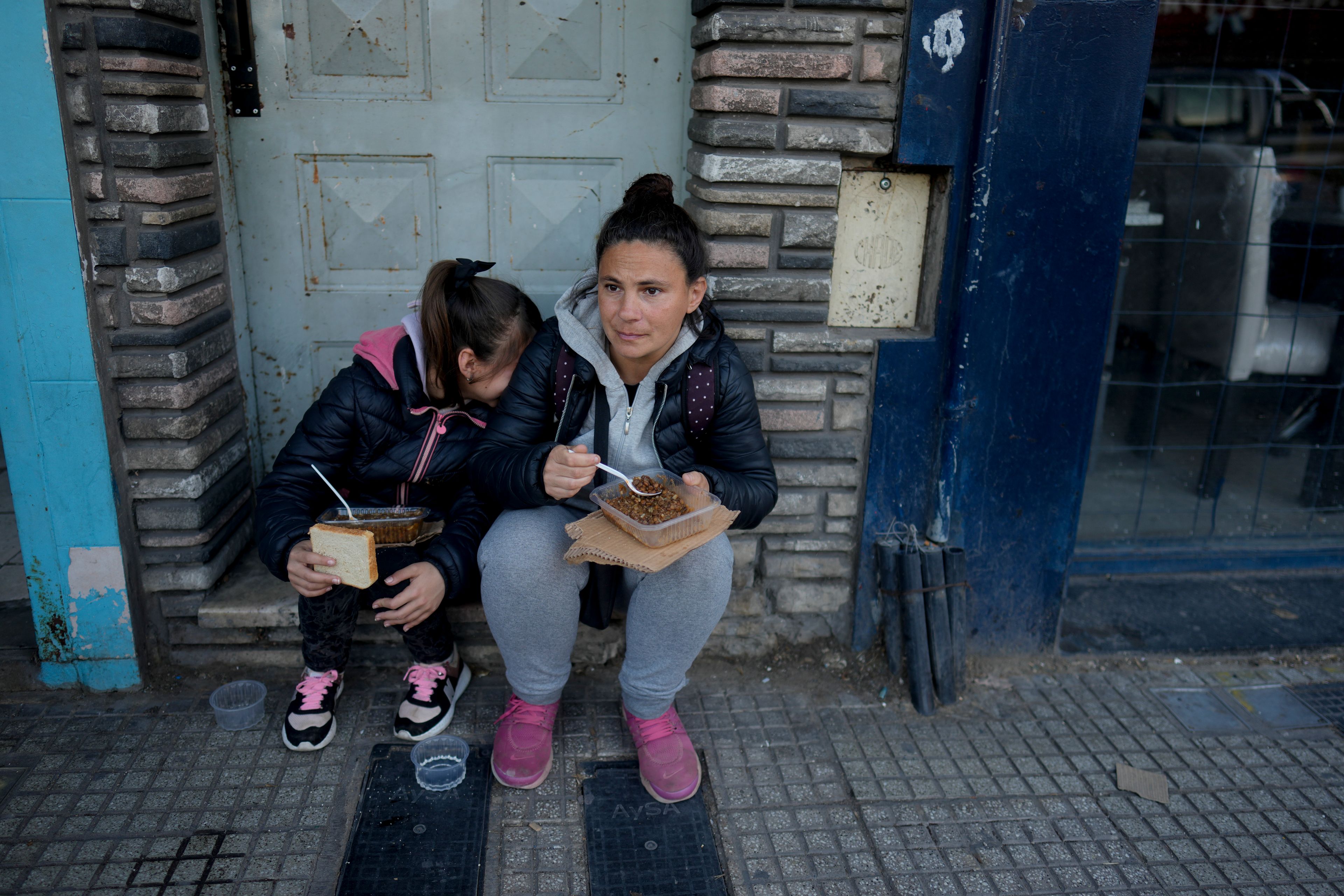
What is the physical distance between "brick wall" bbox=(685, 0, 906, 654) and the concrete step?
61 centimetres

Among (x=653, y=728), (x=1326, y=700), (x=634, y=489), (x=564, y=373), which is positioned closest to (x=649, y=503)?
(x=634, y=489)

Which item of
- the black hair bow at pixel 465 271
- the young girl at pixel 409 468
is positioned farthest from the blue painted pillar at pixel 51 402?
the black hair bow at pixel 465 271

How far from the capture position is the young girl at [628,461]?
7.68 feet

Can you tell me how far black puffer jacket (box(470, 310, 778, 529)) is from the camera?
8.07 feet

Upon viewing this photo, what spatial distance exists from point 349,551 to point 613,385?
0.80m

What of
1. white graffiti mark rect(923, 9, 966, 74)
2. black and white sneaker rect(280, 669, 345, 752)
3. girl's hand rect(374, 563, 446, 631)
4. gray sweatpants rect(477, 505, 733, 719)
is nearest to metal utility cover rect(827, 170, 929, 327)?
white graffiti mark rect(923, 9, 966, 74)

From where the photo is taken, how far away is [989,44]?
8.31ft

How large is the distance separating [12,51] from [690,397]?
6.30ft

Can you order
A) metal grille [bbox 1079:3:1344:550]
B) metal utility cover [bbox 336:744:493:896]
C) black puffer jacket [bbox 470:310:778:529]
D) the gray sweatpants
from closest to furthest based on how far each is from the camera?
metal utility cover [bbox 336:744:493:896] < the gray sweatpants < black puffer jacket [bbox 470:310:778:529] < metal grille [bbox 1079:3:1344:550]

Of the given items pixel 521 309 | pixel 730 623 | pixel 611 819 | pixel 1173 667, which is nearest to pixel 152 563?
pixel 521 309

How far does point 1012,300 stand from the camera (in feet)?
9.05

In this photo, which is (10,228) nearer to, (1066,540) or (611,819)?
(611,819)

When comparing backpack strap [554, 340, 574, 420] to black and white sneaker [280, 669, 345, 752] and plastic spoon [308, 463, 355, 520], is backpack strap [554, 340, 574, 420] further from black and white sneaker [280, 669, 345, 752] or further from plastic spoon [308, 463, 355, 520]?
black and white sneaker [280, 669, 345, 752]

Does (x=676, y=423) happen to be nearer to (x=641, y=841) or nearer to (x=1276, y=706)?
(x=641, y=841)
